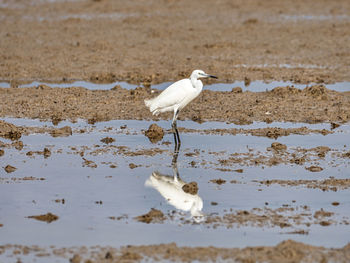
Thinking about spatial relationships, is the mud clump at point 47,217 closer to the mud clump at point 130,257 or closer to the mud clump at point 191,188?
the mud clump at point 130,257

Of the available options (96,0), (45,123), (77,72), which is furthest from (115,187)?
(96,0)

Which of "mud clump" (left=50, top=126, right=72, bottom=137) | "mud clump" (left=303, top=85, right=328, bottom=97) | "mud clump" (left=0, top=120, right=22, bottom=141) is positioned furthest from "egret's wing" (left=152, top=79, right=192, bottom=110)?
"mud clump" (left=303, top=85, right=328, bottom=97)

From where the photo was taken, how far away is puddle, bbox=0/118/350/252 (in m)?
8.45

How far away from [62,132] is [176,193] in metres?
4.09

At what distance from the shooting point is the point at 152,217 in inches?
353

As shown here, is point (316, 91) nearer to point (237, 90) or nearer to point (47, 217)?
point (237, 90)

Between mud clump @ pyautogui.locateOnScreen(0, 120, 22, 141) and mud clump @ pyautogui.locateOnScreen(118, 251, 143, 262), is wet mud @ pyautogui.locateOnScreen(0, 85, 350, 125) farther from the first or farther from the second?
mud clump @ pyautogui.locateOnScreen(118, 251, 143, 262)

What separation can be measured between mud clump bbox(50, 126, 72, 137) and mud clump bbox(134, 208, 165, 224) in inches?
185

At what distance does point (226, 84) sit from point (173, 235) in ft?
32.7

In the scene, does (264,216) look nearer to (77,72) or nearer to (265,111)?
(265,111)

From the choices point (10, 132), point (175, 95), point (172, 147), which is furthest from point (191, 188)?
point (10, 132)

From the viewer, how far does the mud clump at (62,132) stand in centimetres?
1339

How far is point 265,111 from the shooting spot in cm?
1499

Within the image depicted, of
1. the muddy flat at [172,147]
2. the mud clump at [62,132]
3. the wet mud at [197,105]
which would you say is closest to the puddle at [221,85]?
the muddy flat at [172,147]
